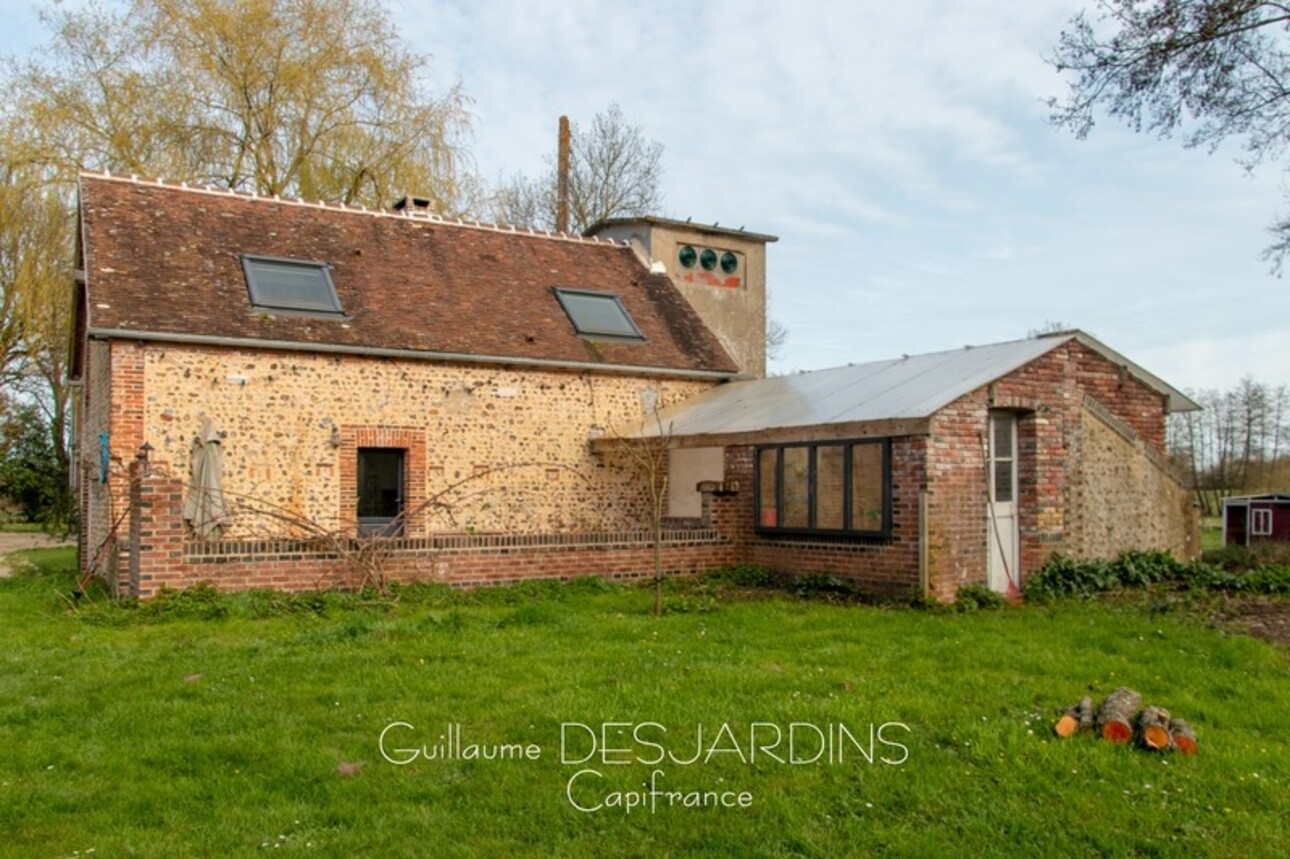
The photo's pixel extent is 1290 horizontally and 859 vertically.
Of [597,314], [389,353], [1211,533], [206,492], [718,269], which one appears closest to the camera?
[206,492]

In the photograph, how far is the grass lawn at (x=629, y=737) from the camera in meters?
5.12

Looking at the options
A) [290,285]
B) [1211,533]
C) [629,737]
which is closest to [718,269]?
[290,285]

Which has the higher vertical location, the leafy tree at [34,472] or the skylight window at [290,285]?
the skylight window at [290,285]

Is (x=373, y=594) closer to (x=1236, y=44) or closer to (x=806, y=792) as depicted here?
(x=806, y=792)

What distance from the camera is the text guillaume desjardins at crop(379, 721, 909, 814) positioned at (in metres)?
5.65

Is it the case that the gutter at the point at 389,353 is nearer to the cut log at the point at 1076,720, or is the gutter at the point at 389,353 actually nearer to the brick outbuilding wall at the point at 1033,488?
the brick outbuilding wall at the point at 1033,488

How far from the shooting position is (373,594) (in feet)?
40.1

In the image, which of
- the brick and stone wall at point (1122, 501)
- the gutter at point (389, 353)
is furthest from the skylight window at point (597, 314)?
the brick and stone wall at point (1122, 501)

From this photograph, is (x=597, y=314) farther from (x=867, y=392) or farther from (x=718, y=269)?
(x=867, y=392)

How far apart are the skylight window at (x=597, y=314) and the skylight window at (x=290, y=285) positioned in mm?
3880

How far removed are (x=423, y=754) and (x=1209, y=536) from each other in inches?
1205

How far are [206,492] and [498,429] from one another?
4.30 m

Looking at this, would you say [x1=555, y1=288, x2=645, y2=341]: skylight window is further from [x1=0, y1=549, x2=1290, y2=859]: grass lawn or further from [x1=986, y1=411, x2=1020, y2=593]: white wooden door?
[x1=0, y1=549, x2=1290, y2=859]: grass lawn

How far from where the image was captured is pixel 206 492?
13.6m
